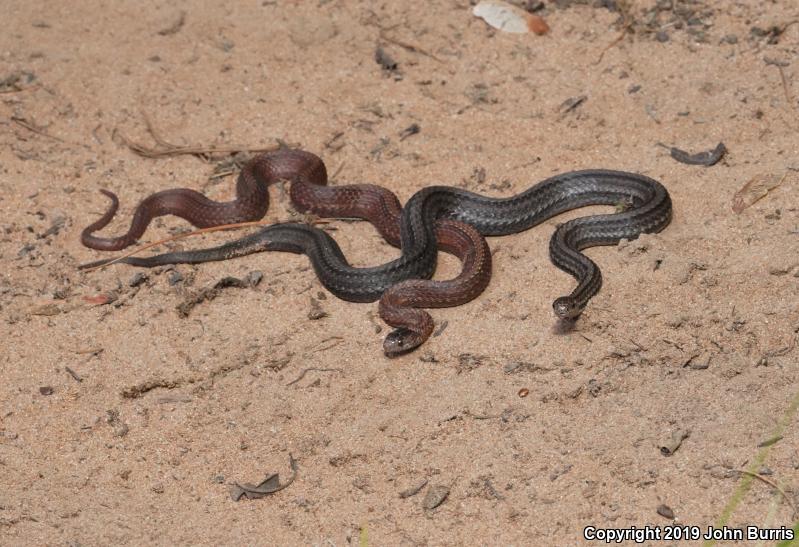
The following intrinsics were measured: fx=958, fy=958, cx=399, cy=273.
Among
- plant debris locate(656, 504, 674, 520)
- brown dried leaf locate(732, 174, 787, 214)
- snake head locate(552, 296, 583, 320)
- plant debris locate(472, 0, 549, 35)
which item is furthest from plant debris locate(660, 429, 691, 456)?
plant debris locate(472, 0, 549, 35)

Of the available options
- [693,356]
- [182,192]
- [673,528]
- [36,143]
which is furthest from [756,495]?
[36,143]

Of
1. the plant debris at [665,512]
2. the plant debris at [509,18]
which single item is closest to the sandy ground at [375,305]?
the plant debris at [665,512]

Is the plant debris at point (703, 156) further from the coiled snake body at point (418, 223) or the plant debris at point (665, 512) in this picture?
the plant debris at point (665, 512)

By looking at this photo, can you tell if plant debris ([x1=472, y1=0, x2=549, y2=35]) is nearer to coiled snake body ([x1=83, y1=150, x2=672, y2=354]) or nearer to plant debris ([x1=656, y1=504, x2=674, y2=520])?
coiled snake body ([x1=83, y1=150, x2=672, y2=354])

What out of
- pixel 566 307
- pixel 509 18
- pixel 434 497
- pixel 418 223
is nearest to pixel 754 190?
pixel 566 307

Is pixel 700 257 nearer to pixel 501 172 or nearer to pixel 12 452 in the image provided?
pixel 501 172

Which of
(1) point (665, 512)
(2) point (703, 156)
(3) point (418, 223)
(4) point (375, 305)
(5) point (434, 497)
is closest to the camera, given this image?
(1) point (665, 512)

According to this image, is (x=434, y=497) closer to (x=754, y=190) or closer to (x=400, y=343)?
(x=400, y=343)
